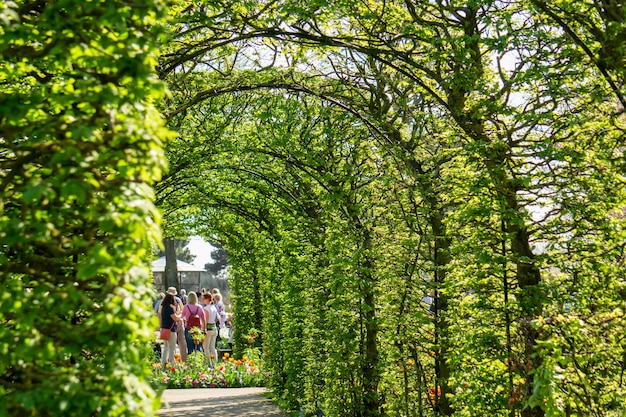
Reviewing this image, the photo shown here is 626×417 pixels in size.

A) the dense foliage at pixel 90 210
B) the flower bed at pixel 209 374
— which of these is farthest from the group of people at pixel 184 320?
the dense foliage at pixel 90 210

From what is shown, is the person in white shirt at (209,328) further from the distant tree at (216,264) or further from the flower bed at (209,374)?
the distant tree at (216,264)

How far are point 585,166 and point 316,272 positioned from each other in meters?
4.82

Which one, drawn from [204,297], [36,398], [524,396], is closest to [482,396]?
[524,396]

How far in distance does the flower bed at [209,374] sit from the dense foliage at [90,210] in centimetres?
1268

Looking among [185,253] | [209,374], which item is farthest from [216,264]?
[209,374]

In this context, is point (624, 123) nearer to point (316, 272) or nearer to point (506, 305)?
point (506, 305)

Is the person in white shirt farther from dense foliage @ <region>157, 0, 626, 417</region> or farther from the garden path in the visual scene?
dense foliage @ <region>157, 0, 626, 417</region>

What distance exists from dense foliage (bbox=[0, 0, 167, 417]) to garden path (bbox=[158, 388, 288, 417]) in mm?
7512

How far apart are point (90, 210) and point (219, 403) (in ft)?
33.2

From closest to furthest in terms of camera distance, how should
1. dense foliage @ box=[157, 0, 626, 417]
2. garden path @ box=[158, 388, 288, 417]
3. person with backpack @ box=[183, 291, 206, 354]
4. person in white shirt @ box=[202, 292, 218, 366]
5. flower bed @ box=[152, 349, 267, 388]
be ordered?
1. dense foliage @ box=[157, 0, 626, 417]
2. garden path @ box=[158, 388, 288, 417]
3. flower bed @ box=[152, 349, 267, 388]
4. person with backpack @ box=[183, 291, 206, 354]
5. person in white shirt @ box=[202, 292, 218, 366]

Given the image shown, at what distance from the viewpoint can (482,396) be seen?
5.40 m

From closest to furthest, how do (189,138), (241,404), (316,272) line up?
(316,272)
(189,138)
(241,404)

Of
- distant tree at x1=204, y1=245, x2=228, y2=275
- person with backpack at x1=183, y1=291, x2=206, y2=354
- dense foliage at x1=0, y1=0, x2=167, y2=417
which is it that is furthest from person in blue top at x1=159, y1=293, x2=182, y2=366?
distant tree at x1=204, y1=245, x2=228, y2=275

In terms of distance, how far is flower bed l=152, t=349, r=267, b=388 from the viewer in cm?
1538
